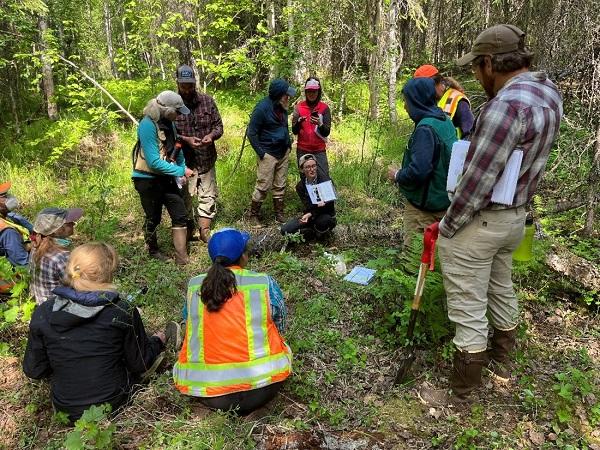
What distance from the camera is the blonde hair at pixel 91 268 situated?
2.73 metres

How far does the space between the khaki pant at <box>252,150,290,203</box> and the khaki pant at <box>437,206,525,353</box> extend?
12.0ft

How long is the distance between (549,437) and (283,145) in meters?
4.56

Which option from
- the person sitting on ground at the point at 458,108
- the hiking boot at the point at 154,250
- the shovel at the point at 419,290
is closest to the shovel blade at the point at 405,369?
the shovel at the point at 419,290

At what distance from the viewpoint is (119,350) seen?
2885mm

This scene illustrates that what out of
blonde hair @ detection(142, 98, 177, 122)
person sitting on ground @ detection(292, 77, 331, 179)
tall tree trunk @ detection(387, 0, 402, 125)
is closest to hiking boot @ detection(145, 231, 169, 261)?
blonde hair @ detection(142, 98, 177, 122)

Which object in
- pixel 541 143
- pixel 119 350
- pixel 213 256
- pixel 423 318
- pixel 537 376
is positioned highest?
pixel 541 143

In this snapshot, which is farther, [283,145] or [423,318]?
[283,145]

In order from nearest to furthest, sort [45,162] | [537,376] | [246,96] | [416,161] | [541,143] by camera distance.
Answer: [541,143] < [537,376] < [416,161] < [45,162] < [246,96]

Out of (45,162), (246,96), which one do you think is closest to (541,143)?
(45,162)

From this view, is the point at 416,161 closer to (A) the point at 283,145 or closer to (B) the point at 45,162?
(A) the point at 283,145

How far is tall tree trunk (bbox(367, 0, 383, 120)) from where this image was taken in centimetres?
982

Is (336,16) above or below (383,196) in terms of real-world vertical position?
above

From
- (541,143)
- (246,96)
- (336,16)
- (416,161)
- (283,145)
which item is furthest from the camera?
(246,96)

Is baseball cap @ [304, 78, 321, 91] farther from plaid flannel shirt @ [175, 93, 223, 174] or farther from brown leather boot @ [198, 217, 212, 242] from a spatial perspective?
brown leather boot @ [198, 217, 212, 242]
